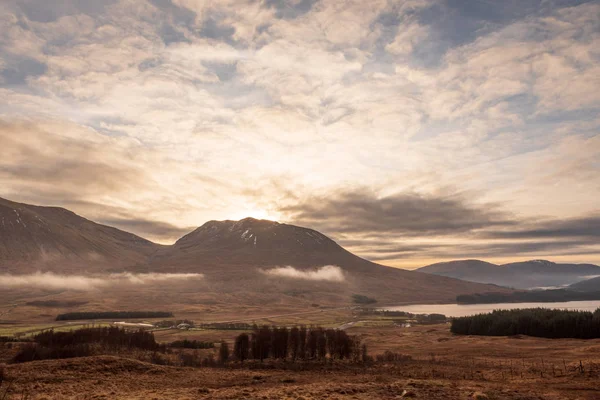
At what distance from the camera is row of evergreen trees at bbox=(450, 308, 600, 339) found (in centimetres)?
13025

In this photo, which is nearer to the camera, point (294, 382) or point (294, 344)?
point (294, 382)

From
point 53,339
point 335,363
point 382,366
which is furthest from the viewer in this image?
point 53,339

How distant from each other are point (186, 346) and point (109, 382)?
279ft

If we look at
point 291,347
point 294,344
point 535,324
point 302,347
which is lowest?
point 535,324

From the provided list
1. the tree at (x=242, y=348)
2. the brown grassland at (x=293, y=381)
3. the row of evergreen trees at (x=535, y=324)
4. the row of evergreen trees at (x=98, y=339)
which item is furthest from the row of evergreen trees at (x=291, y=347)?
the row of evergreen trees at (x=535, y=324)

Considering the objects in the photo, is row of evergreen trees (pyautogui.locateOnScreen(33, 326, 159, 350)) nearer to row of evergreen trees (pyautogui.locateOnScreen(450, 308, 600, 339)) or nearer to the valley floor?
the valley floor

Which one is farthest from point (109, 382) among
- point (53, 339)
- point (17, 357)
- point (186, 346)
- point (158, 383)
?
point (186, 346)

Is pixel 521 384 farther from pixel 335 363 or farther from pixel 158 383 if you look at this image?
pixel 158 383

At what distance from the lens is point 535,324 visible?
14125 cm

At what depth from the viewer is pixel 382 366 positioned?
64.6 meters

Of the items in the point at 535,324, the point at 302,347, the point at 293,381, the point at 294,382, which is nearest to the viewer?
the point at 294,382

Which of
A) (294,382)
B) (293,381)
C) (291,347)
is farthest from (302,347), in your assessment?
(294,382)

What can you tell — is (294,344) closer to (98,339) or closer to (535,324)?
(98,339)

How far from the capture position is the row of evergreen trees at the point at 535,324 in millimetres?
130250
